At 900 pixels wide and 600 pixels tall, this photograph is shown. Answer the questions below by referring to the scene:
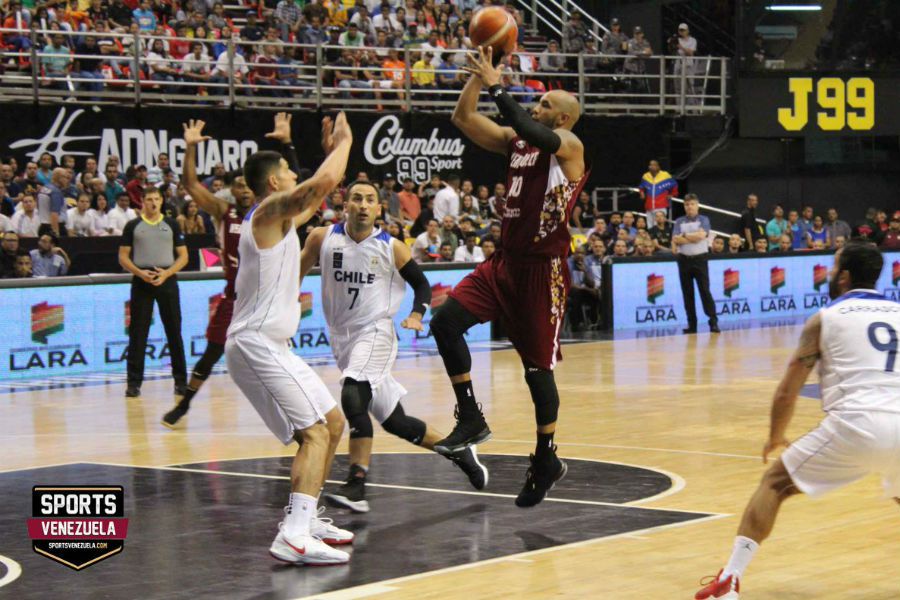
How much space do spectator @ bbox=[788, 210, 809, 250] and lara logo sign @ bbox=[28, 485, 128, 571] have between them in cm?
2019

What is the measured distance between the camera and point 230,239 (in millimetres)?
12336

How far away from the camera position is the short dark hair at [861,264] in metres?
6.09

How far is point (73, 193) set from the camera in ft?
63.1

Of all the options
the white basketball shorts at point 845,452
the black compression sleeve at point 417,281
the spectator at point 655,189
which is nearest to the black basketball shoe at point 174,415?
the black compression sleeve at point 417,281

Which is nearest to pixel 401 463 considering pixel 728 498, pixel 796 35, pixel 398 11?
pixel 728 498

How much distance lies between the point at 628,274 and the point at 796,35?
9.36m

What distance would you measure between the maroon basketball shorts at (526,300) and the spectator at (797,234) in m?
19.6

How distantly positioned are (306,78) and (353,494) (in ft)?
52.6

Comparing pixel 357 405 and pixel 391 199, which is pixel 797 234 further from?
pixel 357 405

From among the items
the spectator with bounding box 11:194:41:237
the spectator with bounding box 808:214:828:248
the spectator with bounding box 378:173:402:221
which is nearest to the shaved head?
the spectator with bounding box 11:194:41:237

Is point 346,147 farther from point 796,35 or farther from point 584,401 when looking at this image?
point 796,35

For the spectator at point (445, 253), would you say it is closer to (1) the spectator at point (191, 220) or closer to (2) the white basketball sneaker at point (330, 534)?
(1) the spectator at point (191, 220)

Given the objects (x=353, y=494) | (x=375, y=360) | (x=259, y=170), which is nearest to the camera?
(x=259, y=170)

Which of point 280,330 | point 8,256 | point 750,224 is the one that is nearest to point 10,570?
point 280,330
